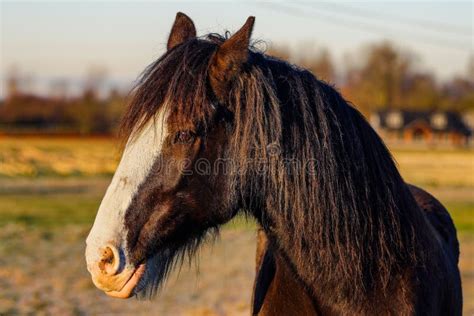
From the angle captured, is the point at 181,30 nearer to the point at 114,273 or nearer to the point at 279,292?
the point at 114,273

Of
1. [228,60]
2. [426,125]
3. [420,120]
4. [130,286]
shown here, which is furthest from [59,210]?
[426,125]

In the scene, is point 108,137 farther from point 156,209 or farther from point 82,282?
point 156,209

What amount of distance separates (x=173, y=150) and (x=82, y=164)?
1448 inches

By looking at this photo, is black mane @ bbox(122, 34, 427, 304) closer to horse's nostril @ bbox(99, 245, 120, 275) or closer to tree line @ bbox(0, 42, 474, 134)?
horse's nostril @ bbox(99, 245, 120, 275)

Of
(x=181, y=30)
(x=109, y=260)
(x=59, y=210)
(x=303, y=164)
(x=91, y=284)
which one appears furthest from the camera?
(x=59, y=210)

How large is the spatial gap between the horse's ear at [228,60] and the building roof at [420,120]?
8591 cm

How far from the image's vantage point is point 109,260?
2.85 meters

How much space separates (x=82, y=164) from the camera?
3878 cm

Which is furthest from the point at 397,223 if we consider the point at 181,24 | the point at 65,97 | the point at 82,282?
the point at 65,97

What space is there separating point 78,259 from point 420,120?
82.6 metres

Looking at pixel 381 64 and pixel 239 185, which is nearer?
pixel 239 185

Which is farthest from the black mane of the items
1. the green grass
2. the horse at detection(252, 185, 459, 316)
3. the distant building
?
the distant building

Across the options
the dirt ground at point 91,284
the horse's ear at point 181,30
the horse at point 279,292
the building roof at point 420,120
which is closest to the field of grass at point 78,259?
the dirt ground at point 91,284

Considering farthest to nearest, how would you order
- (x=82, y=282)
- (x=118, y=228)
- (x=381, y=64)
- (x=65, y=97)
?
(x=381, y=64) → (x=65, y=97) → (x=82, y=282) → (x=118, y=228)
